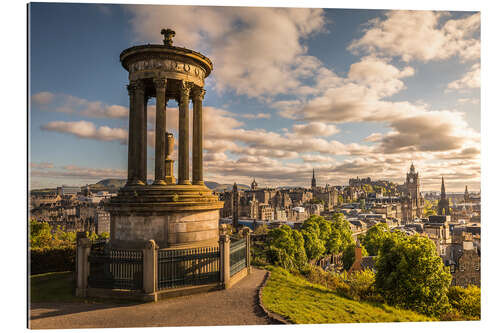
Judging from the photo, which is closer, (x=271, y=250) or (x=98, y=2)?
(x=98, y=2)

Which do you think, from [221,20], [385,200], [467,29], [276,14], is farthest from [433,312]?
[385,200]

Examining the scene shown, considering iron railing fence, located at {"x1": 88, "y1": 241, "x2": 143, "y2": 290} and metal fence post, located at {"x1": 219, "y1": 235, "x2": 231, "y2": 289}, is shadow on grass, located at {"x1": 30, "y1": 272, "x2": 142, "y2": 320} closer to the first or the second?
iron railing fence, located at {"x1": 88, "y1": 241, "x2": 143, "y2": 290}

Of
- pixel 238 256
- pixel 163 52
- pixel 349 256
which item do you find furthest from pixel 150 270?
pixel 349 256

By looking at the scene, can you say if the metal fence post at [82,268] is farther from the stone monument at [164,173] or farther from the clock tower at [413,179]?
the clock tower at [413,179]

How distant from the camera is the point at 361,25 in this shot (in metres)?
14.2

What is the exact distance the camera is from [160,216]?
40.7 ft

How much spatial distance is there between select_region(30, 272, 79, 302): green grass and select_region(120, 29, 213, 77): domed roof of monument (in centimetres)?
944

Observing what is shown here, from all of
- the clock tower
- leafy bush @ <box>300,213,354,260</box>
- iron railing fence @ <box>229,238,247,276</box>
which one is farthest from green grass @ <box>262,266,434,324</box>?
leafy bush @ <box>300,213,354,260</box>

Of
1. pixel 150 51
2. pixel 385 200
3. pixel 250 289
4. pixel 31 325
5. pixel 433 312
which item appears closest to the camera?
pixel 31 325

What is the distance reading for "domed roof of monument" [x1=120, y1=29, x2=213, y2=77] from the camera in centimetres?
1329

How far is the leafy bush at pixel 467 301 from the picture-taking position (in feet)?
48.3

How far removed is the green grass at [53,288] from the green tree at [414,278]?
14.3 m

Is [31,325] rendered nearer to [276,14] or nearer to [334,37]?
[276,14]
